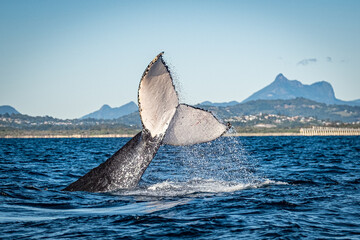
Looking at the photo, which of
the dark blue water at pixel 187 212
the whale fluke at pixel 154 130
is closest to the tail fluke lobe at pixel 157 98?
the whale fluke at pixel 154 130

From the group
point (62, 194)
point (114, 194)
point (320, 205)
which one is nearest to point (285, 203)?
point (320, 205)

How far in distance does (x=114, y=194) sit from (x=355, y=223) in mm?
3491

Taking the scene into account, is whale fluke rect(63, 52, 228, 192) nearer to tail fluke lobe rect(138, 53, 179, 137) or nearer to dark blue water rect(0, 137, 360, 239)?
tail fluke lobe rect(138, 53, 179, 137)

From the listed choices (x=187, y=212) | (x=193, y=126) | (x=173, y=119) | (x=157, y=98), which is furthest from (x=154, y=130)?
(x=187, y=212)

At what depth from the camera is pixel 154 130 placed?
22.8 ft

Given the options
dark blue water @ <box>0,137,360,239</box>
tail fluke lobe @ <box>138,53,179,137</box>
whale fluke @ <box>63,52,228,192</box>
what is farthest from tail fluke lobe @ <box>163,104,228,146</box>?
dark blue water @ <box>0,137,360,239</box>

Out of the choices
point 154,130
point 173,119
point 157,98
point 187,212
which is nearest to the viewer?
point 157,98

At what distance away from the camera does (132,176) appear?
7.20 m

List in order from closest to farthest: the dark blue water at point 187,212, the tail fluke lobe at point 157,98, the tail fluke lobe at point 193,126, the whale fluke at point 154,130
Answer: the dark blue water at point 187,212 < the tail fluke lobe at point 157,98 < the whale fluke at point 154,130 < the tail fluke lobe at point 193,126

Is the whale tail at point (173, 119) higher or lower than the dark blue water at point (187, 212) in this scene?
higher

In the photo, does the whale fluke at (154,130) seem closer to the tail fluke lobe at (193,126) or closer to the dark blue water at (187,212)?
the tail fluke lobe at (193,126)

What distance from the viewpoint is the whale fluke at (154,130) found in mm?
6121

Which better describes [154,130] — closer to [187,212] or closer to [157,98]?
[157,98]

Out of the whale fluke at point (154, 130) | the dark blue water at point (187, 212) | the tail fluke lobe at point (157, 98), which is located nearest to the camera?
the dark blue water at point (187, 212)
